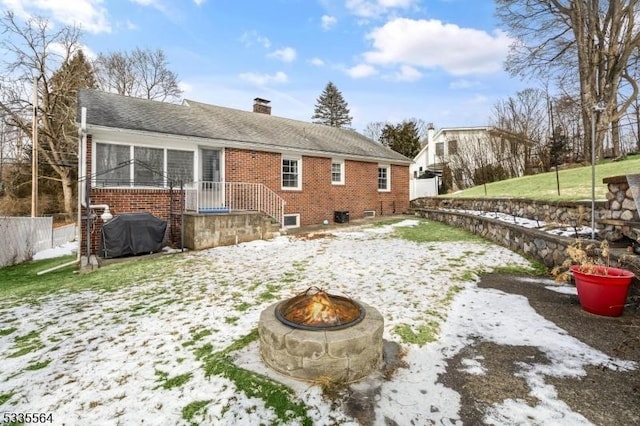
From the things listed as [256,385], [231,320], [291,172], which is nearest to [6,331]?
[231,320]

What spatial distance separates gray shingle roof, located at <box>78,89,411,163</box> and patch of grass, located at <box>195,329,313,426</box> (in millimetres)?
7510

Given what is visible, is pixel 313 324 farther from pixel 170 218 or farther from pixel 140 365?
pixel 170 218

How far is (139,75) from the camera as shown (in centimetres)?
2650

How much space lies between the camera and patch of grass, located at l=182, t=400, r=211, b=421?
82.3 inches

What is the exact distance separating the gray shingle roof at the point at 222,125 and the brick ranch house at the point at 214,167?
0.04 meters

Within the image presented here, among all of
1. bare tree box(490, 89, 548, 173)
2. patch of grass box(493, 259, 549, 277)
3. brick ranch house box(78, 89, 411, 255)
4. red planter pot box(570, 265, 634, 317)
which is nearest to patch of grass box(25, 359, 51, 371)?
brick ranch house box(78, 89, 411, 255)

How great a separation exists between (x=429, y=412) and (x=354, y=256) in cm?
486

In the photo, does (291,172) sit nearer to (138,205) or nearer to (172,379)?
(138,205)

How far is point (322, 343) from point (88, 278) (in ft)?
18.2

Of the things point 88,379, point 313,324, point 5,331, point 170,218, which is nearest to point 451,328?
point 313,324

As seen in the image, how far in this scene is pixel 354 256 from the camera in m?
6.95

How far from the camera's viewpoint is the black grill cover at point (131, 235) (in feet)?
22.8

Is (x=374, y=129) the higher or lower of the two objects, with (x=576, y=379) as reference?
higher

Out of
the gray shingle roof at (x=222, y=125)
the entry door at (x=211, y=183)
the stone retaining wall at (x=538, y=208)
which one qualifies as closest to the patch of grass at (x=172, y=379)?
the stone retaining wall at (x=538, y=208)
